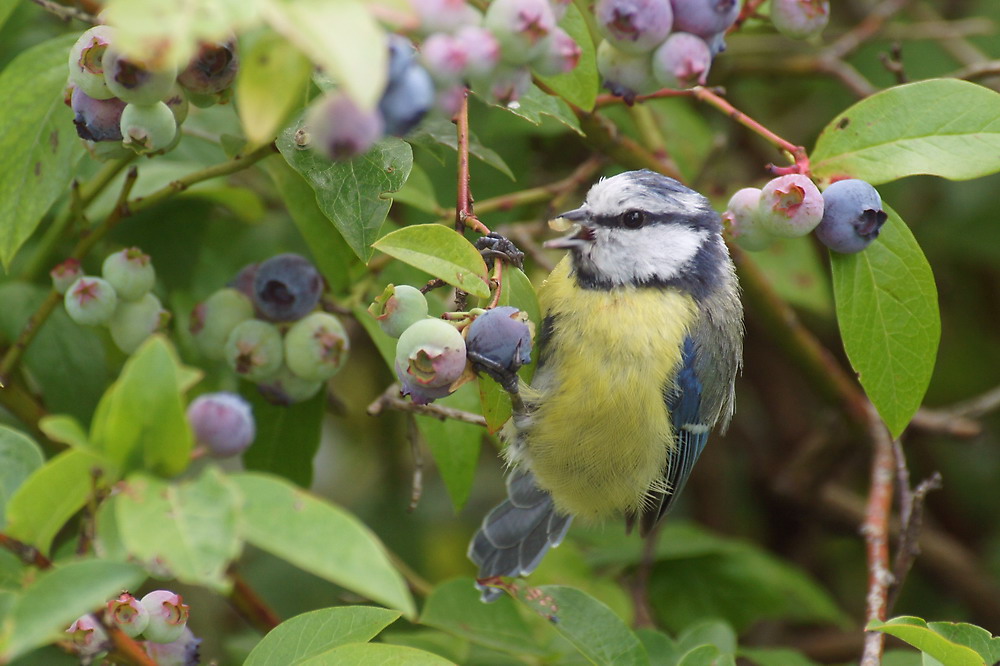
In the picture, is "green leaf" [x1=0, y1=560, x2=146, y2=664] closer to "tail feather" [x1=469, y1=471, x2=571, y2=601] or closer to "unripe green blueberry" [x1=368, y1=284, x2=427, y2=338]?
"unripe green blueberry" [x1=368, y1=284, x2=427, y2=338]

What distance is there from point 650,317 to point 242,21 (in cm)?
126

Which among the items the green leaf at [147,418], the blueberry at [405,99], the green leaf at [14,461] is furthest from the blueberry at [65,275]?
the blueberry at [405,99]

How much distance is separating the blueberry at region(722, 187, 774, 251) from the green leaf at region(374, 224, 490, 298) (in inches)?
20.2

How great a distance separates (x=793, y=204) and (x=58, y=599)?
108 cm

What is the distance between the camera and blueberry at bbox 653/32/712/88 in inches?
53.2

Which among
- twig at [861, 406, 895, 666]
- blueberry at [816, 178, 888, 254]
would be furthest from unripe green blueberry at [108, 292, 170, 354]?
twig at [861, 406, 895, 666]

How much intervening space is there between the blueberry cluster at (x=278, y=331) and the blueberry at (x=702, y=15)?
699mm

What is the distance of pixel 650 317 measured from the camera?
6.27 ft

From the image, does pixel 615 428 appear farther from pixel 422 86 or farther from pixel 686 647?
pixel 422 86

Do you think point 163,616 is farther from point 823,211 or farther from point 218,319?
point 823,211

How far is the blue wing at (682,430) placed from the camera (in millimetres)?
1949

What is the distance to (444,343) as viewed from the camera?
1.14 meters

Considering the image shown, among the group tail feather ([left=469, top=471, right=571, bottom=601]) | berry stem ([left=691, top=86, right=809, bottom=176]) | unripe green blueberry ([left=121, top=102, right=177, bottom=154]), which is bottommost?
tail feather ([left=469, top=471, right=571, bottom=601])

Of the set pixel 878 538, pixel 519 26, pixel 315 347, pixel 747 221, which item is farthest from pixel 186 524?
pixel 878 538
